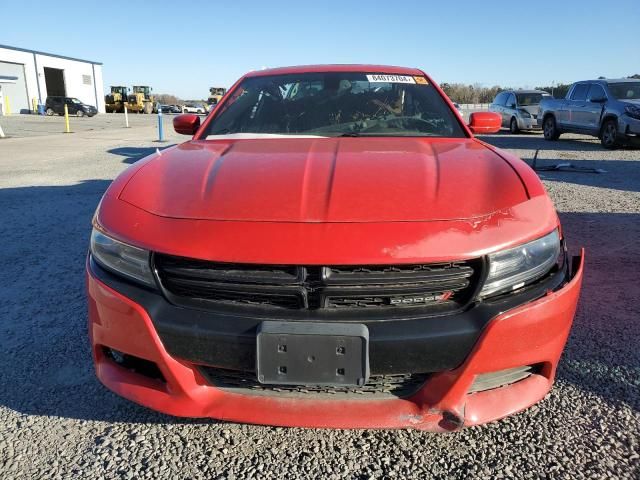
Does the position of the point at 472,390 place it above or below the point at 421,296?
below

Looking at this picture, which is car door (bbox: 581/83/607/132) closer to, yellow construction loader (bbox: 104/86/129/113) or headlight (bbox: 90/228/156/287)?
headlight (bbox: 90/228/156/287)

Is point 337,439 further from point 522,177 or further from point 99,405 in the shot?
point 522,177

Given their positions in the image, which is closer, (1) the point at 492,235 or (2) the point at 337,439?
(1) the point at 492,235

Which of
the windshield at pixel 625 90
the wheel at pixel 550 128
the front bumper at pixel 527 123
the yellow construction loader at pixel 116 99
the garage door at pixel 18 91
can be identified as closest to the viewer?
the windshield at pixel 625 90

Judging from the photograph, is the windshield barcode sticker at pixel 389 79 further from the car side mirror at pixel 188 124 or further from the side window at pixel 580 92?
the side window at pixel 580 92

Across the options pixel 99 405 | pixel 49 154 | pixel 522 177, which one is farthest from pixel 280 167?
pixel 49 154

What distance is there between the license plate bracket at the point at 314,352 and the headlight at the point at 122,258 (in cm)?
47

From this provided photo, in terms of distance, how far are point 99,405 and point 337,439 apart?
1045 mm

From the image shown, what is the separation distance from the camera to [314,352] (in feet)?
4.99

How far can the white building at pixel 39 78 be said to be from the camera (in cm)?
4366

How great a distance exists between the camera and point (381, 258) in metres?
1.54

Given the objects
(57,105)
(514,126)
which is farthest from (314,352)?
(57,105)

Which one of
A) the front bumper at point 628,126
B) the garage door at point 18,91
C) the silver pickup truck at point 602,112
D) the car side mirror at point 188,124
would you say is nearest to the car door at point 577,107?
the silver pickup truck at point 602,112

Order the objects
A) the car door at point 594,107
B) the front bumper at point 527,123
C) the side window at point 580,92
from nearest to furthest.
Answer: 1. the car door at point 594,107
2. the side window at point 580,92
3. the front bumper at point 527,123
